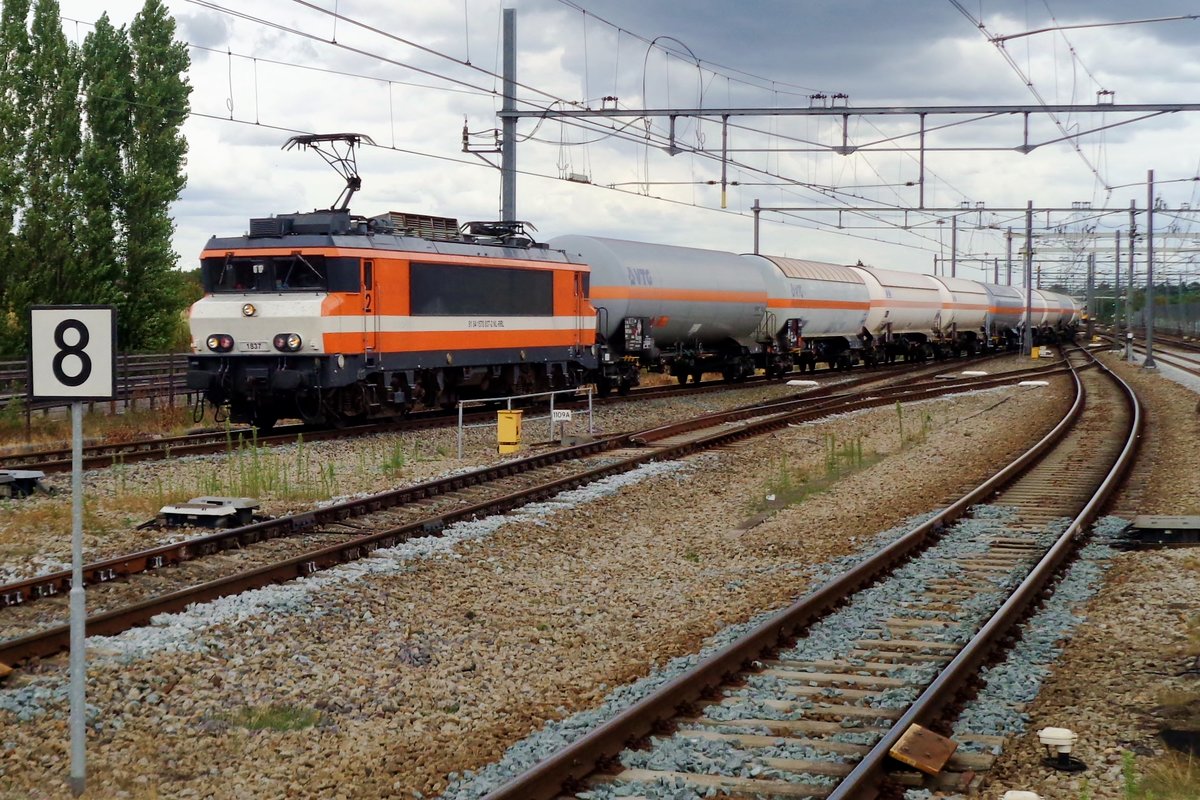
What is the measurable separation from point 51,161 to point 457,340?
612 inches

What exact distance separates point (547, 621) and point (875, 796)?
4.36 meters

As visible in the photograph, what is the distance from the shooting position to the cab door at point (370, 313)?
69.5 feet

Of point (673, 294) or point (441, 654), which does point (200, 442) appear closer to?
point (441, 654)

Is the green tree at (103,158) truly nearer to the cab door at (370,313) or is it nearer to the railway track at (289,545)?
the cab door at (370,313)

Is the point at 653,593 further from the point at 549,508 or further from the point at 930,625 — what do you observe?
the point at 549,508

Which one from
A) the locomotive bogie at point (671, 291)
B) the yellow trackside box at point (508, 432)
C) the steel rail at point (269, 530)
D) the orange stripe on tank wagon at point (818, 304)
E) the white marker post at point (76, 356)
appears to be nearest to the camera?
the white marker post at point (76, 356)

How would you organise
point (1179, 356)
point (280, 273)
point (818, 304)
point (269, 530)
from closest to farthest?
point (269, 530) < point (280, 273) < point (818, 304) < point (1179, 356)

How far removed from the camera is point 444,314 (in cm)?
2336

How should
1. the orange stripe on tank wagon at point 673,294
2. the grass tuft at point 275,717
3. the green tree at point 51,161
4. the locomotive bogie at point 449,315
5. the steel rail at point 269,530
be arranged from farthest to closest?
1. the green tree at point 51,161
2. the orange stripe on tank wagon at point 673,294
3. the locomotive bogie at point 449,315
4. the steel rail at point 269,530
5. the grass tuft at point 275,717

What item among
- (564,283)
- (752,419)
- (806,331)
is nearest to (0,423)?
(564,283)

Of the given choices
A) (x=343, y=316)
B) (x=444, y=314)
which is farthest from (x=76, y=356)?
(x=444, y=314)

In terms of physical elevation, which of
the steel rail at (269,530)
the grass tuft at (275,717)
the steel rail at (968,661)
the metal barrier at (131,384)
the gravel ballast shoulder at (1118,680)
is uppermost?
the metal barrier at (131,384)

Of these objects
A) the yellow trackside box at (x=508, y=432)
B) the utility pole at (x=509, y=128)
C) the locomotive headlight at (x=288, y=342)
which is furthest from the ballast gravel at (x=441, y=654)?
the utility pole at (x=509, y=128)

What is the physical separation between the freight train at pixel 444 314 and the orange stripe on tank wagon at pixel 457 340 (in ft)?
0.09
